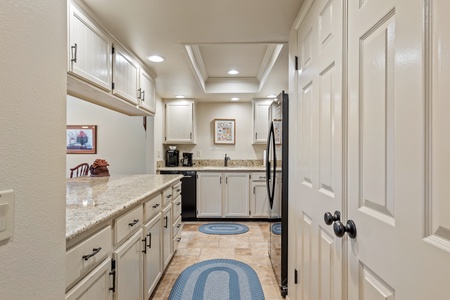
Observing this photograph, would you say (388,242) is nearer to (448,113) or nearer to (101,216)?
(448,113)

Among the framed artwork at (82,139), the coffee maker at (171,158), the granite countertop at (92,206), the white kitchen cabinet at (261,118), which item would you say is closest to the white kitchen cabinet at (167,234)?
the granite countertop at (92,206)

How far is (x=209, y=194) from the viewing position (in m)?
4.32

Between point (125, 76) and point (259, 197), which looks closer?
point (125, 76)

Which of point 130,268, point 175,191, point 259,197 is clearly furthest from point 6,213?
point 259,197

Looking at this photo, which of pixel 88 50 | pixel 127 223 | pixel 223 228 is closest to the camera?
pixel 127 223

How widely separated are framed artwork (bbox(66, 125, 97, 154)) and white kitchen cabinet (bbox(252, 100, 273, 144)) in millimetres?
2811

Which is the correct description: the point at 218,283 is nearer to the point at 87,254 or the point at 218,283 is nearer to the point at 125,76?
the point at 87,254

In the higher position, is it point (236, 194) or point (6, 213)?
point (6, 213)

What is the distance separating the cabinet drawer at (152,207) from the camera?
6.19 feet

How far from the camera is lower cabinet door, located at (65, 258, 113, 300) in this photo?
3.37 ft

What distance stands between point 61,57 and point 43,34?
89mm

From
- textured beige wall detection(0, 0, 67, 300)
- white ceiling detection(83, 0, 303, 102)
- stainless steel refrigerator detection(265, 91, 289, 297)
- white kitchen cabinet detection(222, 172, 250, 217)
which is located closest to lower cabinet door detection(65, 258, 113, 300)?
textured beige wall detection(0, 0, 67, 300)

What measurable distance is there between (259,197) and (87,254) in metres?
3.42

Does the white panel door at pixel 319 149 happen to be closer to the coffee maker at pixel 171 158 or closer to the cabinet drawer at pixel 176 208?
the cabinet drawer at pixel 176 208
